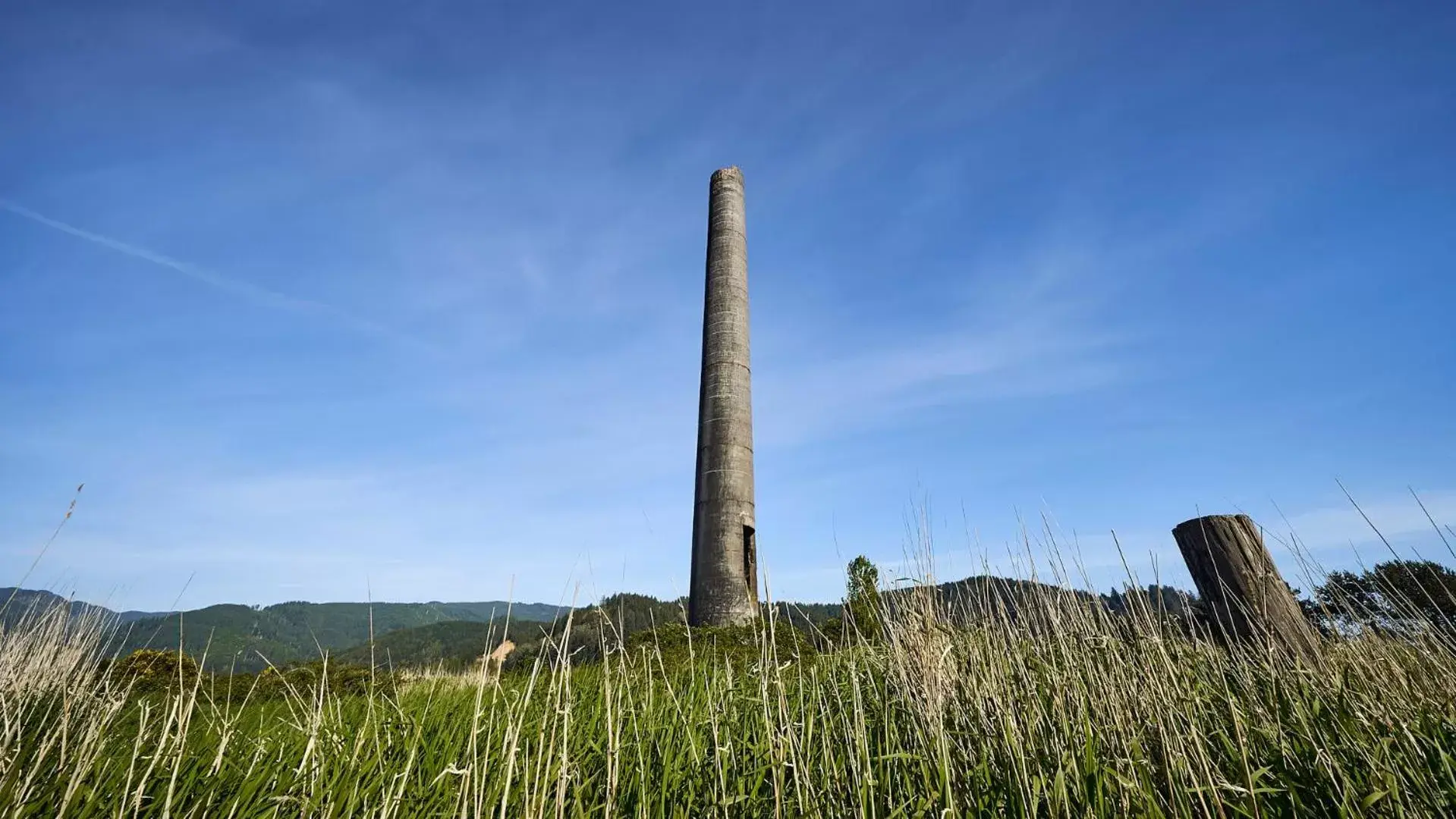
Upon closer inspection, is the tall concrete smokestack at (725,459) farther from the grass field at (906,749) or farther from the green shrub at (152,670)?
the green shrub at (152,670)

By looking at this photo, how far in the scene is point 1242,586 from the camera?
4.11m

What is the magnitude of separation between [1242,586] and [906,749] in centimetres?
252

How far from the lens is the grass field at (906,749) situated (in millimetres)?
2008

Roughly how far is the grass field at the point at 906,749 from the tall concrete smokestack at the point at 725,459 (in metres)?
4.66

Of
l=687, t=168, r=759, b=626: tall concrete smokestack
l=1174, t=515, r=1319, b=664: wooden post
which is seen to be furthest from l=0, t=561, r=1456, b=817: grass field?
l=687, t=168, r=759, b=626: tall concrete smokestack

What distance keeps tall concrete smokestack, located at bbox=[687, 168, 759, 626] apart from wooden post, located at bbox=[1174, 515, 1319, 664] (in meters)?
5.10

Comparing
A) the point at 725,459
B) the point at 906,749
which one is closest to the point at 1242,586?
the point at 906,749

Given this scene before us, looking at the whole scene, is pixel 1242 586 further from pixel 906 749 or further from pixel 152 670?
pixel 152 670

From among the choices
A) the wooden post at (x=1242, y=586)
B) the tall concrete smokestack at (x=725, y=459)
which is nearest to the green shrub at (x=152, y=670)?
the tall concrete smokestack at (x=725, y=459)

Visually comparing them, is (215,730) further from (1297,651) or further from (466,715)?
(1297,651)

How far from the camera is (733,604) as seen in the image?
8.45 m

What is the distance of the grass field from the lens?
2.01 m

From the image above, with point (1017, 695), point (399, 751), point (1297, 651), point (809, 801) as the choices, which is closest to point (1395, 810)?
point (1017, 695)

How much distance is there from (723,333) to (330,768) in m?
7.91
